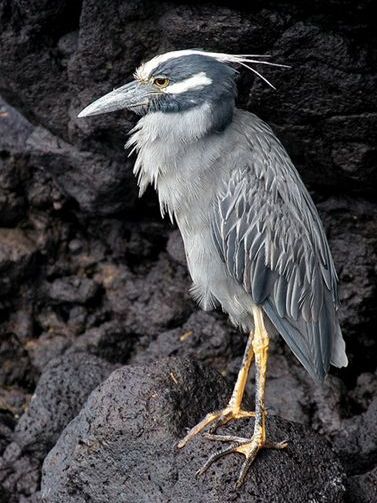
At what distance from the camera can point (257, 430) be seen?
3.55 m

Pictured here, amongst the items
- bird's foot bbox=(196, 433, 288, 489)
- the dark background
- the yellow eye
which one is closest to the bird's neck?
the yellow eye

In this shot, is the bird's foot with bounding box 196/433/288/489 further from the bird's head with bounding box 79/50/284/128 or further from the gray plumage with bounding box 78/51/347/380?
the bird's head with bounding box 79/50/284/128

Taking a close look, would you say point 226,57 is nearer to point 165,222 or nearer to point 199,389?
point 199,389

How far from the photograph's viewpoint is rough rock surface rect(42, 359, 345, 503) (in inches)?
135

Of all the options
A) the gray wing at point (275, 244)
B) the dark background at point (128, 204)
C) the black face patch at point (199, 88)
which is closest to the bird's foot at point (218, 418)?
the gray wing at point (275, 244)

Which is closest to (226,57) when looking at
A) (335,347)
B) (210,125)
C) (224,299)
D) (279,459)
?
(210,125)

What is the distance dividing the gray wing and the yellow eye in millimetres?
363

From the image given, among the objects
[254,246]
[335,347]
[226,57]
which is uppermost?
[226,57]

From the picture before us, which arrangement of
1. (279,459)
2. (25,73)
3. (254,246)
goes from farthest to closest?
(25,73) < (254,246) < (279,459)

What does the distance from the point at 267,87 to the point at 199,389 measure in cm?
138

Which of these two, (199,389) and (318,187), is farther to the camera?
(318,187)

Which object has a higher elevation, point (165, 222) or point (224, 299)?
point (224, 299)

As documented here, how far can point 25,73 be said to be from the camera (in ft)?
15.3

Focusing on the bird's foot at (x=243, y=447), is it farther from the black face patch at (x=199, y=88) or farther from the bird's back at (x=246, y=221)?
the black face patch at (x=199, y=88)
